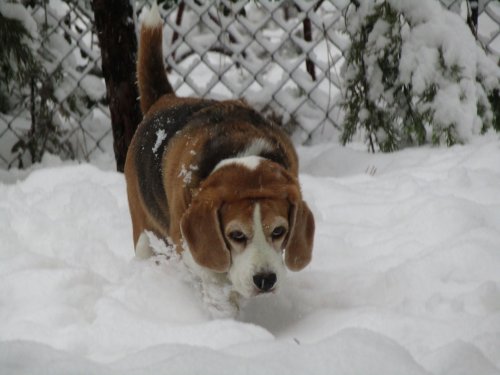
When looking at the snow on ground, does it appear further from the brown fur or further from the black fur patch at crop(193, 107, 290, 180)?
the black fur patch at crop(193, 107, 290, 180)

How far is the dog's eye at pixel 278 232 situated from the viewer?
90.7 inches

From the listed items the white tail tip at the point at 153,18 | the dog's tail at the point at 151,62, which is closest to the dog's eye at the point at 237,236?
the dog's tail at the point at 151,62

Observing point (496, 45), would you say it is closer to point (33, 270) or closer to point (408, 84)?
point (408, 84)

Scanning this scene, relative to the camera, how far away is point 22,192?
3783 millimetres

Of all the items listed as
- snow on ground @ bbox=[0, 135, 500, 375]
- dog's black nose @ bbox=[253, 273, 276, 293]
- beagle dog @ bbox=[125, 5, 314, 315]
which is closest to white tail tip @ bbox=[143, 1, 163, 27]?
beagle dog @ bbox=[125, 5, 314, 315]

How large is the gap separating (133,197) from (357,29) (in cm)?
167

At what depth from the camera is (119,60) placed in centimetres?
390

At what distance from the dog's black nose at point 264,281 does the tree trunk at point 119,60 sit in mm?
1963

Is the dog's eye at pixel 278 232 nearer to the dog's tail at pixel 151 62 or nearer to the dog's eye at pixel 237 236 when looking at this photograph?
the dog's eye at pixel 237 236

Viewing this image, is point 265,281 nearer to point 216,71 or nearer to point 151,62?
point 151,62

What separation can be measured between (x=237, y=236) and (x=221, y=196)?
5.2 inches

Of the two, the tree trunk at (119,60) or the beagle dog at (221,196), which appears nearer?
the beagle dog at (221,196)

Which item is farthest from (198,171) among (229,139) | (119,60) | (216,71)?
(216,71)

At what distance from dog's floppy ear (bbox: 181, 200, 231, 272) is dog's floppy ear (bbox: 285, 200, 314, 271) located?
0.21 metres
